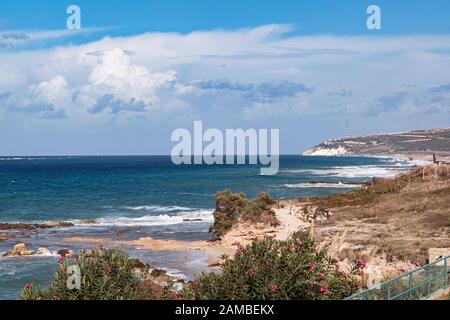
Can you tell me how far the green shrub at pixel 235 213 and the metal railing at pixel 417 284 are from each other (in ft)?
93.8

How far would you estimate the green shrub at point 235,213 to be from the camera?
45.2 m

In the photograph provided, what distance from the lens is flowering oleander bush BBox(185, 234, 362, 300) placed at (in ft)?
47.1

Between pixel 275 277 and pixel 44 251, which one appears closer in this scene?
pixel 275 277

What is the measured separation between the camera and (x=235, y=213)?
4581 cm

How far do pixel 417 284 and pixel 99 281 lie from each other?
832cm

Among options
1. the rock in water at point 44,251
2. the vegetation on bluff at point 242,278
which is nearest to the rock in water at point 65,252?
the rock in water at point 44,251

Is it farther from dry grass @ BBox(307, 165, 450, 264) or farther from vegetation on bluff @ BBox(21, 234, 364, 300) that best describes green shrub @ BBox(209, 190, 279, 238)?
vegetation on bluff @ BBox(21, 234, 364, 300)

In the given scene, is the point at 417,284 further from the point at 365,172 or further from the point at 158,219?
the point at 365,172

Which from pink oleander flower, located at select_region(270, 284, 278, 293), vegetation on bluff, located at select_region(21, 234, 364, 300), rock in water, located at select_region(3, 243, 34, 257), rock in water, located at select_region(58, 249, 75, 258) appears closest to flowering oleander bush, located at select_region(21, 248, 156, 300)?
vegetation on bluff, located at select_region(21, 234, 364, 300)

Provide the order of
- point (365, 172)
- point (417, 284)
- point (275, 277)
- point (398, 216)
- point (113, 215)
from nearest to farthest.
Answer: point (275, 277), point (417, 284), point (398, 216), point (113, 215), point (365, 172)

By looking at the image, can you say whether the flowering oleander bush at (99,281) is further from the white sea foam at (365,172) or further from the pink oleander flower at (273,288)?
the white sea foam at (365,172)

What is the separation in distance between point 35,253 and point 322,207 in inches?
977

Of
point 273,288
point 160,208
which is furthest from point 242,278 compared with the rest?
point 160,208
